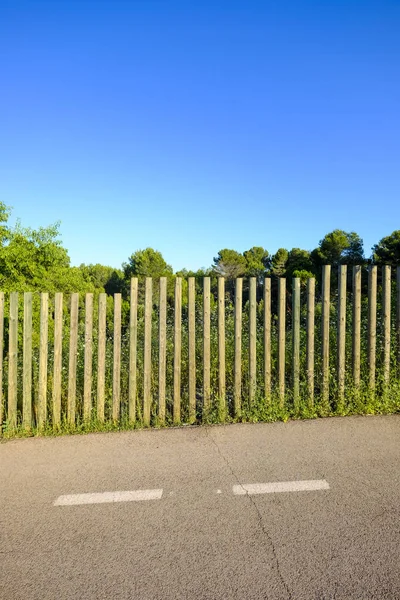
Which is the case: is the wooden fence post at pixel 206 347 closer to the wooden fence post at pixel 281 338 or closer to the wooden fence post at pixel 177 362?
the wooden fence post at pixel 177 362

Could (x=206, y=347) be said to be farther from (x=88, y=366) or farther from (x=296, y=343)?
(x=88, y=366)

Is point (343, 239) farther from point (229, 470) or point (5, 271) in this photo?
point (229, 470)

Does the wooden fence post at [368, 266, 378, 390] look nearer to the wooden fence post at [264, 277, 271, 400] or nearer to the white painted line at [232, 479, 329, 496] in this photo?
the wooden fence post at [264, 277, 271, 400]

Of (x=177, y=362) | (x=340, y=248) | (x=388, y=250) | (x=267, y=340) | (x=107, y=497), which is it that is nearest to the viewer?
(x=107, y=497)

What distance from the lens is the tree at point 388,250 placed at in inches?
1620

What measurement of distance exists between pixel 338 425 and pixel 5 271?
15050mm

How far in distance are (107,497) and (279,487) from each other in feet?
4.22

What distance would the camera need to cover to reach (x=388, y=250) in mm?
42594

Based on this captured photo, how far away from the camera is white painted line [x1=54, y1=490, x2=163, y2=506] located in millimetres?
3108

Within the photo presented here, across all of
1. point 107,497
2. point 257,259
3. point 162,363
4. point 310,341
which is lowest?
point 107,497

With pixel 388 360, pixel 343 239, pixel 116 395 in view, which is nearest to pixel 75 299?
pixel 116 395

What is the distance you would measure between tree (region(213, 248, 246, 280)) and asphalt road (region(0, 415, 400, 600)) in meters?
67.6

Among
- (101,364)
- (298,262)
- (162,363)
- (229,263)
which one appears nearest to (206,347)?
(162,363)

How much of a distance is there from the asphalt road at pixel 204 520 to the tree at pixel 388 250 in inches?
1594
